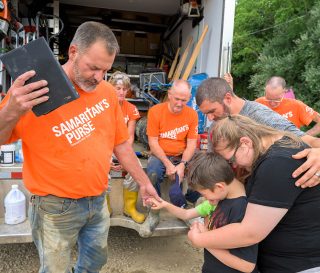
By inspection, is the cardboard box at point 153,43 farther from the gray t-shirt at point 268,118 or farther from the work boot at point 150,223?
the gray t-shirt at point 268,118

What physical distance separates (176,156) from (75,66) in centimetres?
211

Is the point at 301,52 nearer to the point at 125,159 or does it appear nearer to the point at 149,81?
the point at 149,81

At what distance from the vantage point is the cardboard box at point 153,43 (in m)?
7.98

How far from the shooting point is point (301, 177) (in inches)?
56.2

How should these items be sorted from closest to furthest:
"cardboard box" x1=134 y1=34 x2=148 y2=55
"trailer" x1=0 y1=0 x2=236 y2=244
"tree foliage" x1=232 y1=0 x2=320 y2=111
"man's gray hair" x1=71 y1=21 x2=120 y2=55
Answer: "man's gray hair" x1=71 y1=21 x2=120 y2=55
"trailer" x1=0 y1=0 x2=236 y2=244
"cardboard box" x1=134 y1=34 x2=148 y2=55
"tree foliage" x1=232 y1=0 x2=320 y2=111

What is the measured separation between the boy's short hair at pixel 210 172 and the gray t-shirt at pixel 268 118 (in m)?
0.54

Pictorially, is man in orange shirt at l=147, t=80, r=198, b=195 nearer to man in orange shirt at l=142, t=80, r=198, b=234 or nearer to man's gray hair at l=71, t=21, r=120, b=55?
man in orange shirt at l=142, t=80, r=198, b=234

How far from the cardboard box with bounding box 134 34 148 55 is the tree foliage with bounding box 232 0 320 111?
628cm

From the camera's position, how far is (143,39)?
7930 mm

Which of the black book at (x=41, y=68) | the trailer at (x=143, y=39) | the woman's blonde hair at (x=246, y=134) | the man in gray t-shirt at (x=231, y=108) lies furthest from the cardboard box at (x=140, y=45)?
the woman's blonde hair at (x=246, y=134)

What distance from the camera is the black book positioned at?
5.06 ft

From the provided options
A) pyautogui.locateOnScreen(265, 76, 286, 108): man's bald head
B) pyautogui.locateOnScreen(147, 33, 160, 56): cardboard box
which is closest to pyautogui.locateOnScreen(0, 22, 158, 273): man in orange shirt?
pyautogui.locateOnScreen(265, 76, 286, 108): man's bald head

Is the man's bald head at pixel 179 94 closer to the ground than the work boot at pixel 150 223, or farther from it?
farther from it

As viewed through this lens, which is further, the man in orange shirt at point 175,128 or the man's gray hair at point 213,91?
the man in orange shirt at point 175,128
